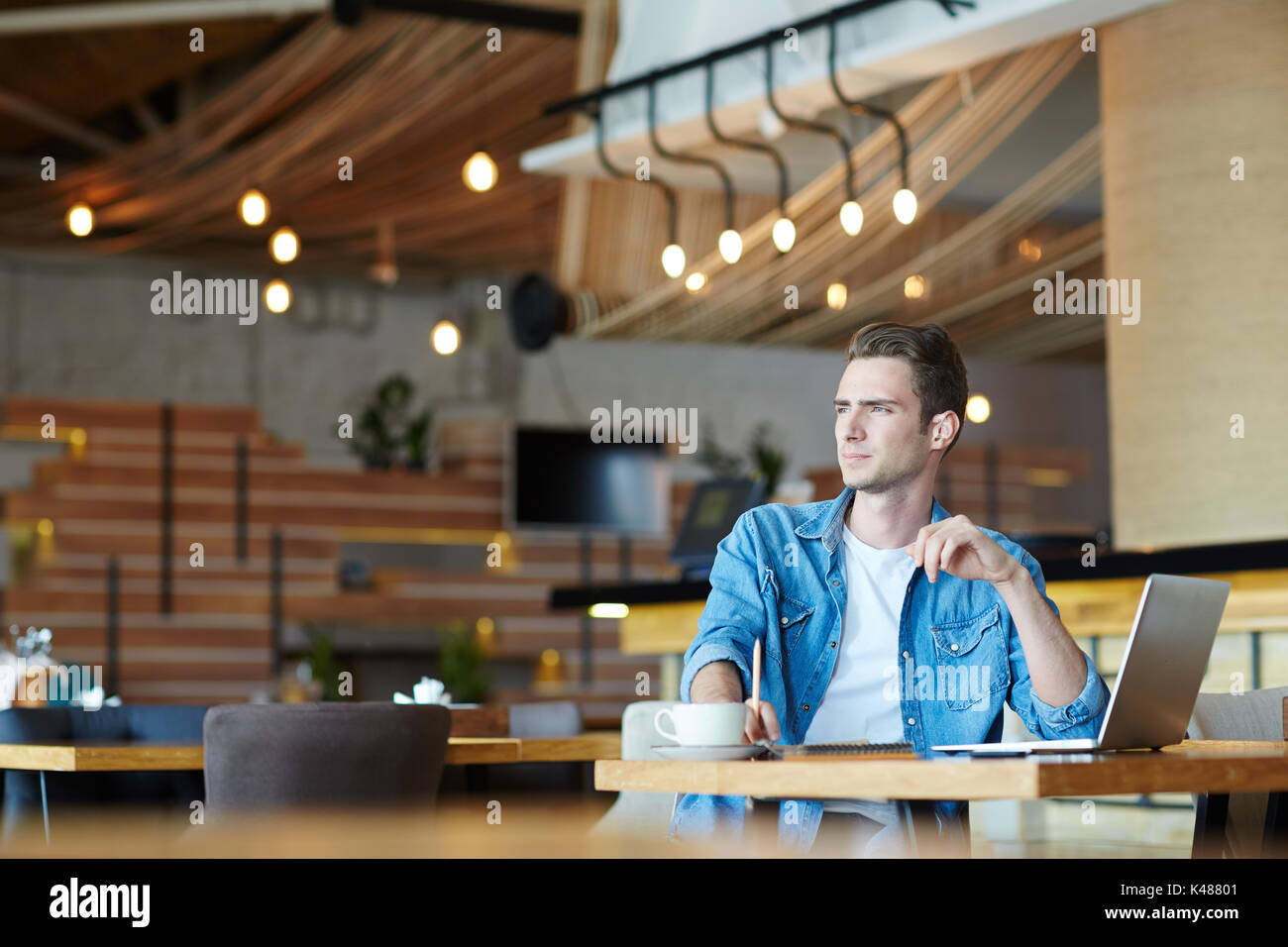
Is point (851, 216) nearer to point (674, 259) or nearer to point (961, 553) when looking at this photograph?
point (674, 259)

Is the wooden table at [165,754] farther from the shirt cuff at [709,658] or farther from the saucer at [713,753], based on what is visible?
the saucer at [713,753]

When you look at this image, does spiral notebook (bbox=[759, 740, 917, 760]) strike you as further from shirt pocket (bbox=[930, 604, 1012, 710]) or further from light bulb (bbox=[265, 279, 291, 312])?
light bulb (bbox=[265, 279, 291, 312])

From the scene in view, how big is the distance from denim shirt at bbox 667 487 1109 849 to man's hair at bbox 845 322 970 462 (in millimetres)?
219

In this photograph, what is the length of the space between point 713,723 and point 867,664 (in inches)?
19.7

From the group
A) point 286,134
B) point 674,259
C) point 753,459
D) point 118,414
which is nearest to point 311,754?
point 674,259

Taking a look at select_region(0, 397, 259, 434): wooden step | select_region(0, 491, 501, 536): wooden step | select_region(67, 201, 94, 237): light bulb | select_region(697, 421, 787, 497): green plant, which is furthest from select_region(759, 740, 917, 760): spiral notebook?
select_region(0, 397, 259, 434): wooden step

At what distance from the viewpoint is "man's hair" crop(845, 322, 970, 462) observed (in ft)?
7.57

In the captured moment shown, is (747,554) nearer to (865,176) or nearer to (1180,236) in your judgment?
(1180,236)

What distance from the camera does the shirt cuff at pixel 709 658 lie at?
2158 mm

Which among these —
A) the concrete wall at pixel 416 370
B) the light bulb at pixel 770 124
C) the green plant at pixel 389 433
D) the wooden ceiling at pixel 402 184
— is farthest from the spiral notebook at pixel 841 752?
the green plant at pixel 389 433

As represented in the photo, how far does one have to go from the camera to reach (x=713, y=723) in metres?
1.84

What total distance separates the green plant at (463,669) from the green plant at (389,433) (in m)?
1.38

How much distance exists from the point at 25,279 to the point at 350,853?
38.5ft

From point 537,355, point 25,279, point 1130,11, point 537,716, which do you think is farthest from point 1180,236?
point 25,279
